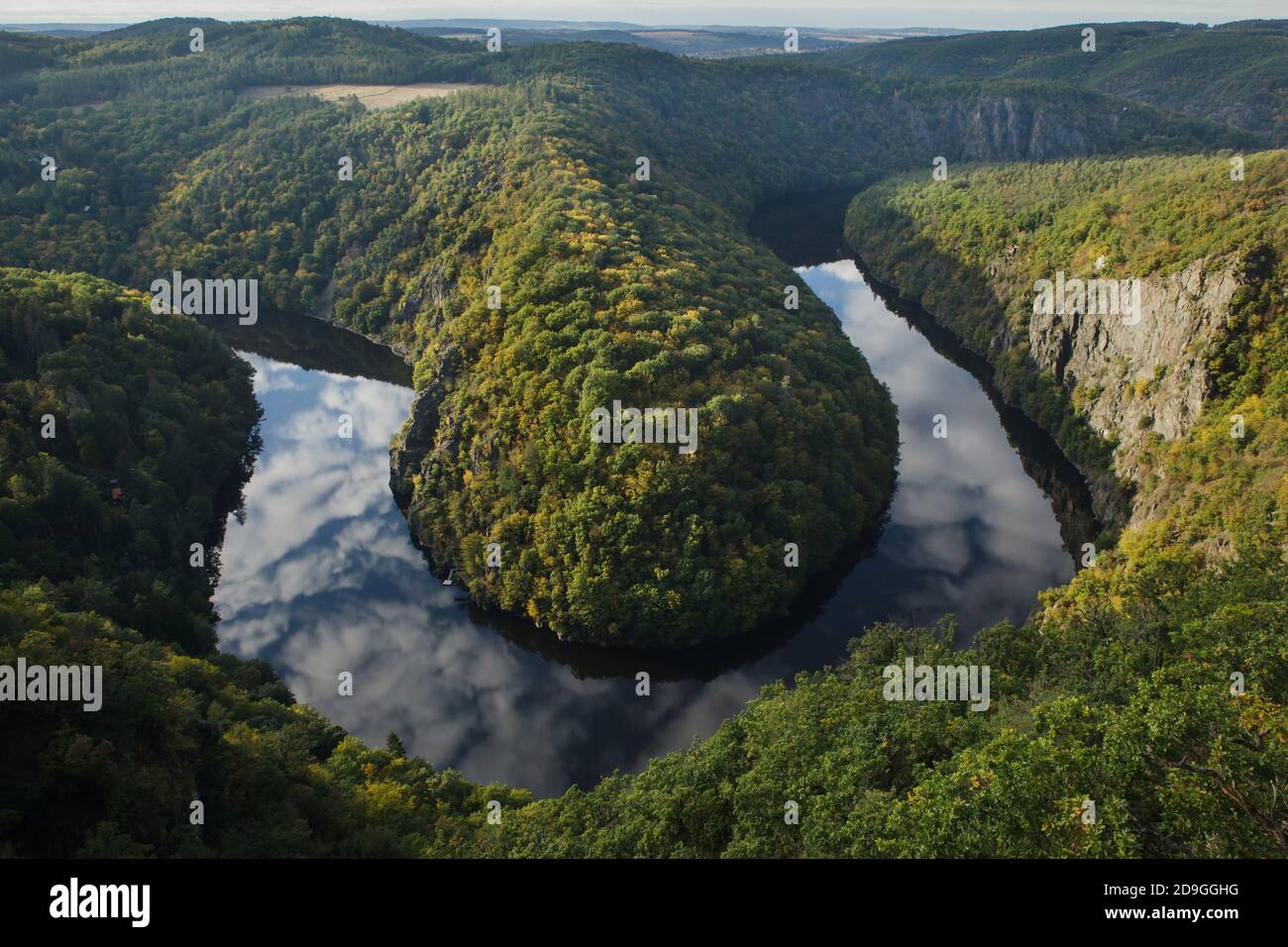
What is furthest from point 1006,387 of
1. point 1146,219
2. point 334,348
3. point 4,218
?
point 4,218

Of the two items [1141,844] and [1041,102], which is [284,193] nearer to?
[1141,844]
